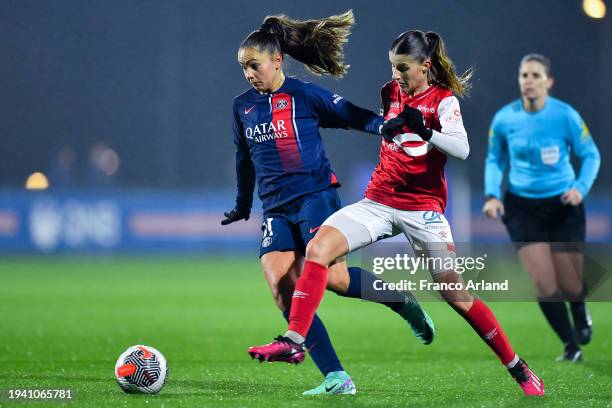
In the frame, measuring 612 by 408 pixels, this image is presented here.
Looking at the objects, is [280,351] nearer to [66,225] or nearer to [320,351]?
[320,351]

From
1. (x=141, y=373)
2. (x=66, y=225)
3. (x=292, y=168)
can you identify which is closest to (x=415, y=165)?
(x=292, y=168)

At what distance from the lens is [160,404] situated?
5.34 m

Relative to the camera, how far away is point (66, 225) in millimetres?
19359

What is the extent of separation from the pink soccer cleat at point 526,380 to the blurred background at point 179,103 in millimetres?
12041

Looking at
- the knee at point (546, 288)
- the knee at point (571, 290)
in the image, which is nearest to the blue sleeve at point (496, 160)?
the knee at point (546, 288)

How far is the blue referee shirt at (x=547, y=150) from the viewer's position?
819 centimetres

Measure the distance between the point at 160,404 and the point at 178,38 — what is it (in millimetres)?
18853

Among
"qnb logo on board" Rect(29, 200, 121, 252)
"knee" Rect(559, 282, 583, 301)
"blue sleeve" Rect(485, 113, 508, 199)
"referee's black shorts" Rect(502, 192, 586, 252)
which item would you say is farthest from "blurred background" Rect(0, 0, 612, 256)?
"knee" Rect(559, 282, 583, 301)

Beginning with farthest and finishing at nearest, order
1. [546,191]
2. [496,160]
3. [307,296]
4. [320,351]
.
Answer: [496,160]
[546,191]
[320,351]
[307,296]

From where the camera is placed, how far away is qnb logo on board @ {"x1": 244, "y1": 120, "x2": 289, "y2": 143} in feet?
19.7

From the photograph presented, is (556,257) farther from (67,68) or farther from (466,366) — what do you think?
(67,68)

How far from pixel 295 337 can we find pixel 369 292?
3.33 feet

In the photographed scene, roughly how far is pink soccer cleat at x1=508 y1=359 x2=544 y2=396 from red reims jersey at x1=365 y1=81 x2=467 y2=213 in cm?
97

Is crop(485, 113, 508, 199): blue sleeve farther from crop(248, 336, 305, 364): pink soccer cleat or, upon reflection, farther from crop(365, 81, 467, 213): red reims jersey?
crop(248, 336, 305, 364): pink soccer cleat
